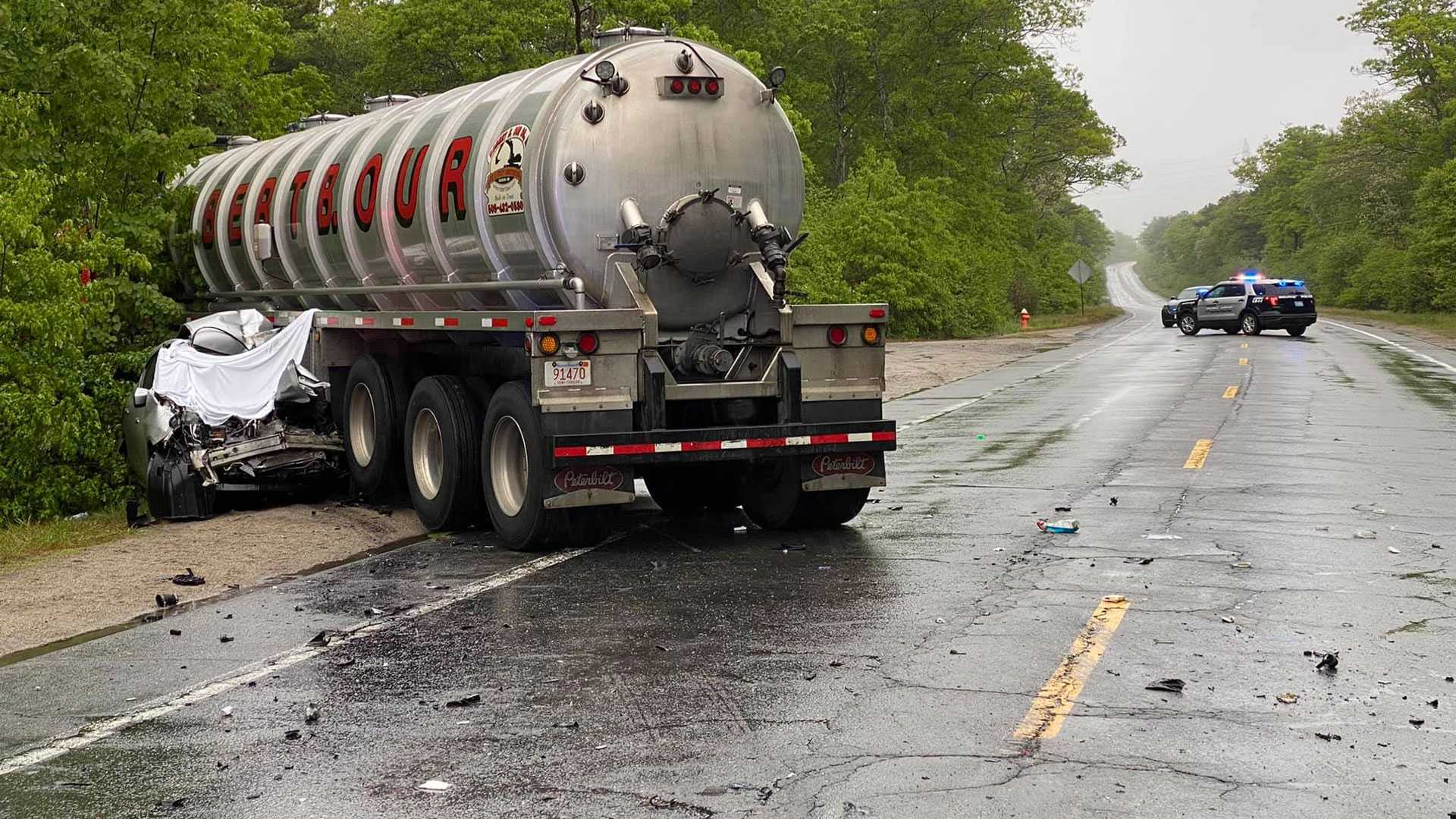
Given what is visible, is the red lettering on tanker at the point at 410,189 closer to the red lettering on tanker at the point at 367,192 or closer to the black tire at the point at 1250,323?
the red lettering on tanker at the point at 367,192

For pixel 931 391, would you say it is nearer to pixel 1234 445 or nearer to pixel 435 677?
pixel 1234 445

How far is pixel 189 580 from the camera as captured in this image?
9.52m

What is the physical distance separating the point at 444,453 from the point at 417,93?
35.3 meters

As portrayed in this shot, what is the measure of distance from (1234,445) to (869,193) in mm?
30848

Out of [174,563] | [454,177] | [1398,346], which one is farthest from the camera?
[1398,346]

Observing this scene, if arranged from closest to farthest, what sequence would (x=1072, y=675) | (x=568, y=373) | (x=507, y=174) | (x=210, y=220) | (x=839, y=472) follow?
(x=1072, y=675) → (x=568, y=373) → (x=507, y=174) → (x=839, y=472) → (x=210, y=220)

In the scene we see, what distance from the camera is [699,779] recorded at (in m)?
5.25

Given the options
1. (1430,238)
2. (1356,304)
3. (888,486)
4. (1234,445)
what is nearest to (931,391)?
(1234,445)

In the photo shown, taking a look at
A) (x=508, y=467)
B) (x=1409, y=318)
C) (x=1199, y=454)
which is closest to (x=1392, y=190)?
(x=1409, y=318)

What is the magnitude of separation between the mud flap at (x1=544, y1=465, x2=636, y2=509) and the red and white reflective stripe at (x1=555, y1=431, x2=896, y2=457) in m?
0.15

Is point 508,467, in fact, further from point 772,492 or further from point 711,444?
point 772,492

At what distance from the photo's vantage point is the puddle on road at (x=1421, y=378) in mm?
21719

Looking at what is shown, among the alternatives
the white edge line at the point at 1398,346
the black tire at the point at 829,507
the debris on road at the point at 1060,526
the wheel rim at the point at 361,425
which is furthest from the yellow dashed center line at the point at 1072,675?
the white edge line at the point at 1398,346

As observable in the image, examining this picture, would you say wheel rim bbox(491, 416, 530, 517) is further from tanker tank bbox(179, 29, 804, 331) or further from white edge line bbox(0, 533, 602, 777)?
tanker tank bbox(179, 29, 804, 331)
